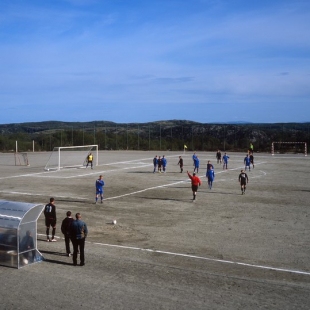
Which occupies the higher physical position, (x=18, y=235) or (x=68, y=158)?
(x=68, y=158)

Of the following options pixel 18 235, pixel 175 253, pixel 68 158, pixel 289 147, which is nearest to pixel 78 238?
pixel 18 235

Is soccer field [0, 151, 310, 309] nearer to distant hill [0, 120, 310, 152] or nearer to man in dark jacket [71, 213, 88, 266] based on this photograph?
man in dark jacket [71, 213, 88, 266]

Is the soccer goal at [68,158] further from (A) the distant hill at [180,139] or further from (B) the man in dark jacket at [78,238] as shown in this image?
(B) the man in dark jacket at [78,238]

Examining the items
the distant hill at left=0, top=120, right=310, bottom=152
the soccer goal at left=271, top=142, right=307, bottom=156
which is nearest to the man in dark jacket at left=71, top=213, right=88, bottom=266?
the soccer goal at left=271, top=142, right=307, bottom=156

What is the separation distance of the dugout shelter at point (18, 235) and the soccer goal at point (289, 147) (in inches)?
2135

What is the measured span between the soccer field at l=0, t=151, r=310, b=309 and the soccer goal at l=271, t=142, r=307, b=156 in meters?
37.6

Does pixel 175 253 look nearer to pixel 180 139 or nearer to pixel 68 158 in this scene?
pixel 68 158

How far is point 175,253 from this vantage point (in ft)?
45.6

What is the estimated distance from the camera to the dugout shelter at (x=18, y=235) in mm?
12609

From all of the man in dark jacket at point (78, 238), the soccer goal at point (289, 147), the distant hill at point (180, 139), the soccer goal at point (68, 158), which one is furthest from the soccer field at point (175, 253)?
the distant hill at point (180, 139)

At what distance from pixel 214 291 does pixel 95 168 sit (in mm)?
32744

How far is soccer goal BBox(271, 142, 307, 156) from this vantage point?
212 feet

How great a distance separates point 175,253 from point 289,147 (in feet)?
183

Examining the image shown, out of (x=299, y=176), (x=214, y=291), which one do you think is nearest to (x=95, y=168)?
(x=299, y=176)
